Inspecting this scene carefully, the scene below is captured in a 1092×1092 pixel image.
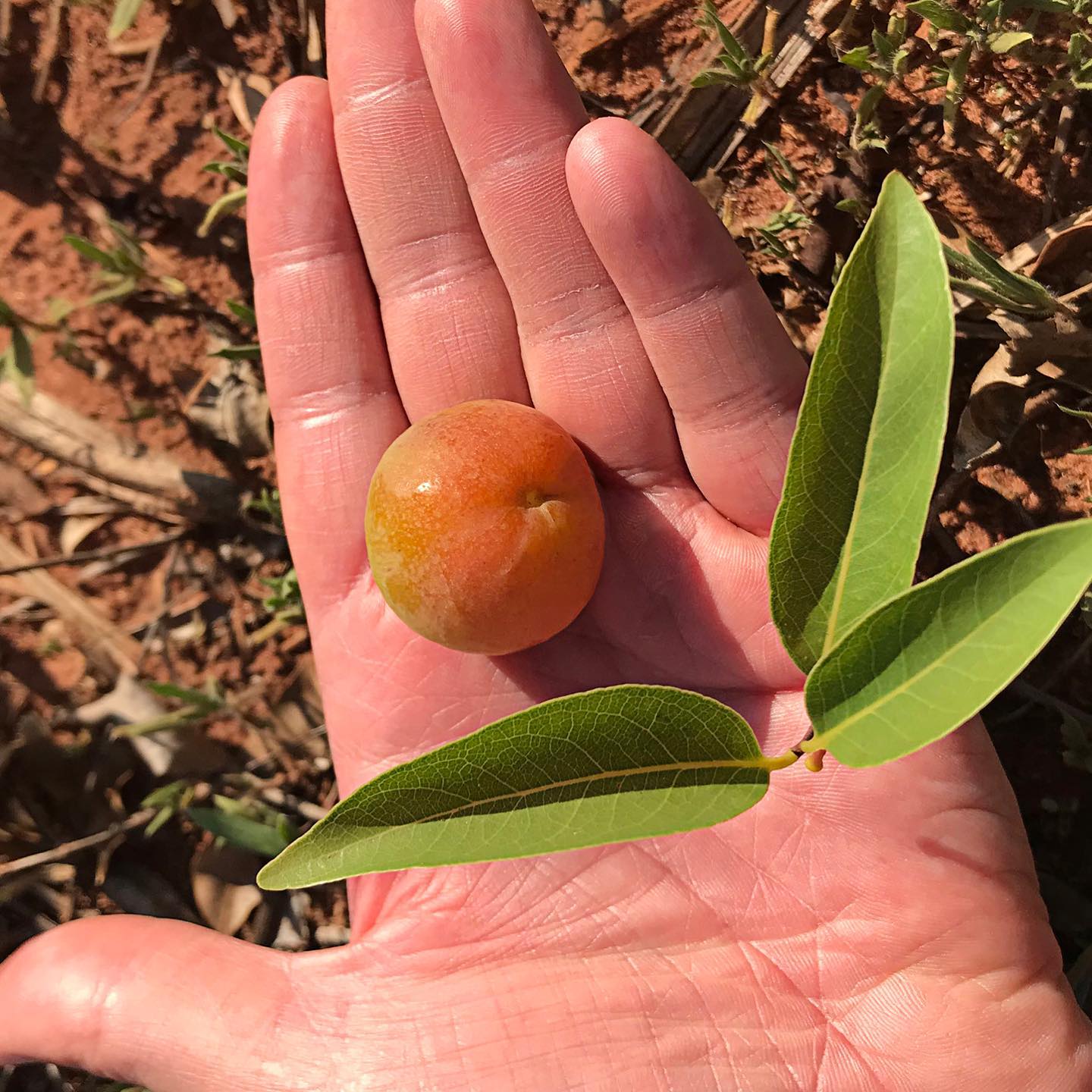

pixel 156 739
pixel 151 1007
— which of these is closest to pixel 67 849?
pixel 156 739

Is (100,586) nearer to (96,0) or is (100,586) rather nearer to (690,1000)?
(96,0)

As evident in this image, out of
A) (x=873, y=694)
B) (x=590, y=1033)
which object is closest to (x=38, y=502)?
(x=590, y=1033)

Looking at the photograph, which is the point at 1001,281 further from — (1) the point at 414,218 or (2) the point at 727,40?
(1) the point at 414,218

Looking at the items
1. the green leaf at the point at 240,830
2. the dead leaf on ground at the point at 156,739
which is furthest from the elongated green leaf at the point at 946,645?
the dead leaf on ground at the point at 156,739

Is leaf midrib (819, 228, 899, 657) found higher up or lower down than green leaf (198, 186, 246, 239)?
lower down

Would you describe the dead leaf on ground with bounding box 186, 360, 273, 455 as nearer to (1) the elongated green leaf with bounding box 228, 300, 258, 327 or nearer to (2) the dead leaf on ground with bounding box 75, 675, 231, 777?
(1) the elongated green leaf with bounding box 228, 300, 258, 327

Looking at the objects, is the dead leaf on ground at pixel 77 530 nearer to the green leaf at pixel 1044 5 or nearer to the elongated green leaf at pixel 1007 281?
the elongated green leaf at pixel 1007 281

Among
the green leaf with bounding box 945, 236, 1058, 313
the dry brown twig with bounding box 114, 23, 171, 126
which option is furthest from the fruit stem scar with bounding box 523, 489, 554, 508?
the dry brown twig with bounding box 114, 23, 171, 126
